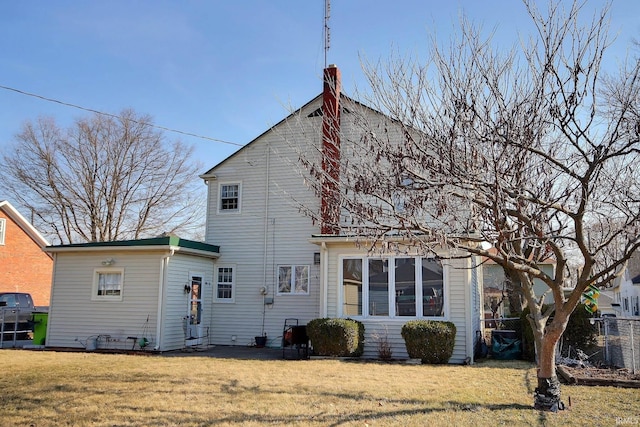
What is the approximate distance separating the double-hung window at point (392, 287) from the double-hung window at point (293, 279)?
245 cm

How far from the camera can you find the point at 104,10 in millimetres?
11133

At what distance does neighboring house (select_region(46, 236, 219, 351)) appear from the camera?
13.8 m

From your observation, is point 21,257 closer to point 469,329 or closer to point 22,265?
point 22,265

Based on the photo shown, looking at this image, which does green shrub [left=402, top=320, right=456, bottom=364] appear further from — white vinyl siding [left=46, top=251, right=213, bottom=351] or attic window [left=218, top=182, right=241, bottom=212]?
attic window [left=218, top=182, right=241, bottom=212]

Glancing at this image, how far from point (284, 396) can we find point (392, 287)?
19.3 ft

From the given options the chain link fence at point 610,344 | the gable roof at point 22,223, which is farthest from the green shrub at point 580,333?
the gable roof at point 22,223

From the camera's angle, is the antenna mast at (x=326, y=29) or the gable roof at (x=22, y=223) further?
the gable roof at (x=22, y=223)

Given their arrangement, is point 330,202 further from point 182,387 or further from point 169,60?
point 169,60

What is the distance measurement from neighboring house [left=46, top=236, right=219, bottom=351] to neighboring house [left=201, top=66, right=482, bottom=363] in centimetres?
145

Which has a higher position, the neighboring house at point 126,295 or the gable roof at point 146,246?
the gable roof at point 146,246

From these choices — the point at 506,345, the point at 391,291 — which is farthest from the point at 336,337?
the point at 506,345

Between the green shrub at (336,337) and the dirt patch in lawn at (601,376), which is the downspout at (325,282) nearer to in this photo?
Result: the green shrub at (336,337)

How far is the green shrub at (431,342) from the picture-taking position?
11711 mm

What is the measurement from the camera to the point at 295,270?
15.6 m
